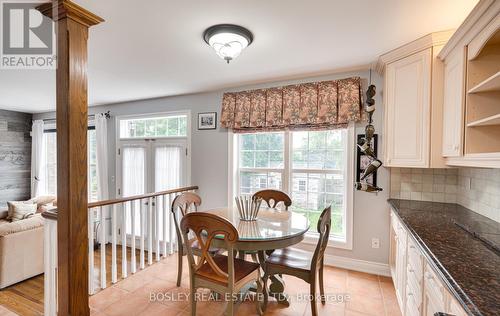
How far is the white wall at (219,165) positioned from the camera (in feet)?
9.29

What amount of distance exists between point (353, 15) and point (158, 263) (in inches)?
135

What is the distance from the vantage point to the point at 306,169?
10.6ft

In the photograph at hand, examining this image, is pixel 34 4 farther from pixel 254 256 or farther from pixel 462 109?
pixel 462 109

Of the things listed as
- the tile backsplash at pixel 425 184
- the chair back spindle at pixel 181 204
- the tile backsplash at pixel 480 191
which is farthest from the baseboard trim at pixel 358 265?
the chair back spindle at pixel 181 204

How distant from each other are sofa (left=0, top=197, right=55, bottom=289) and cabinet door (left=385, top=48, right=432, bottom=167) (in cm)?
441

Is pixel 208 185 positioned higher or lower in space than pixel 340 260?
higher

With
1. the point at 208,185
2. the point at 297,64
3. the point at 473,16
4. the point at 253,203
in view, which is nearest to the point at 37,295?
the point at 208,185

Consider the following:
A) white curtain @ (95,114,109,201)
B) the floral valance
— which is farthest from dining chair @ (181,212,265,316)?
white curtain @ (95,114,109,201)

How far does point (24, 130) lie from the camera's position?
Result: 5.60m

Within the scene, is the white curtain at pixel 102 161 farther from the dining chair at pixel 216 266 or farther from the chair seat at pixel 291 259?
the chair seat at pixel 291 259

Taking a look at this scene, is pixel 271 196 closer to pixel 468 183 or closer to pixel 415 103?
pixel 415 103

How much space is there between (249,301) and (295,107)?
228 centimetres

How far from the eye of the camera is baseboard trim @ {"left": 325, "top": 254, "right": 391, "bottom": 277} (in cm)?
282

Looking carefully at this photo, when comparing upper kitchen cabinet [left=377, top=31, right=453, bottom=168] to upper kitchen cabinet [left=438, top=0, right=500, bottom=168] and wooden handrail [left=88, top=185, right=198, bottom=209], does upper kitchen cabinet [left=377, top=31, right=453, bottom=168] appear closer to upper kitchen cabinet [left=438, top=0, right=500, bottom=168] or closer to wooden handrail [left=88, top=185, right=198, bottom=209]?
upper kitchen cabinet [left=438, top=0, right=500, bottom=168]
